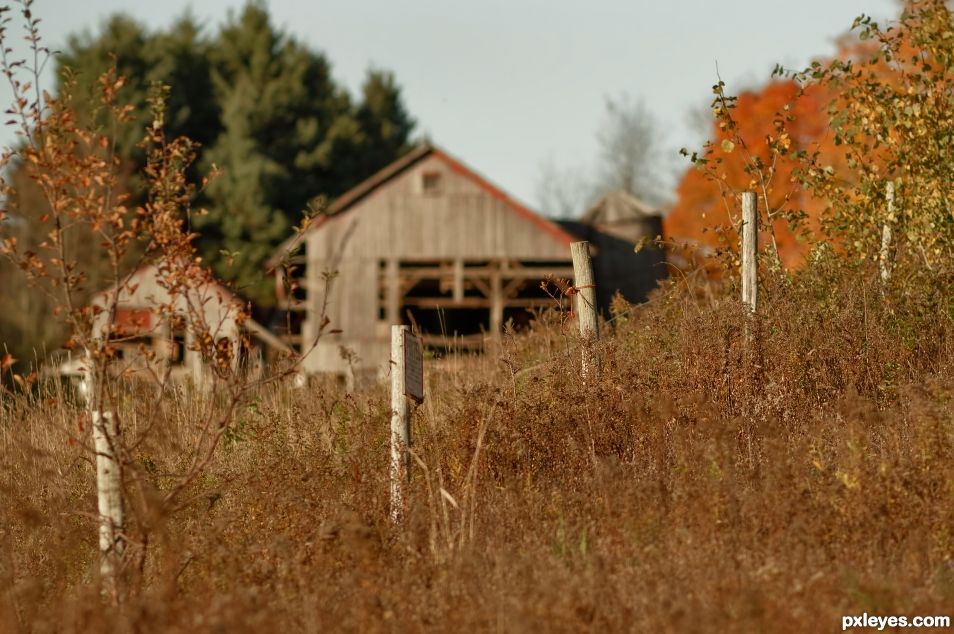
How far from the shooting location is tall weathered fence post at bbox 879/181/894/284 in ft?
35.4

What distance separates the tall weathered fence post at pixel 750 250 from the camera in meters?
9.88

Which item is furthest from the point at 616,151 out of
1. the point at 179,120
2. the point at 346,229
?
the point at 346,229

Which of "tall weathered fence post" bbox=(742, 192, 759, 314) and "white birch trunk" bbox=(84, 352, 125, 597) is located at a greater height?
"tall weathered fence post" bbox=(742, 192, 759, 314)

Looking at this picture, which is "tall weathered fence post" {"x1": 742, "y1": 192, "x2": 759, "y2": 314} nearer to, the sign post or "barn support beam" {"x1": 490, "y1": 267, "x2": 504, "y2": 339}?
the sign post

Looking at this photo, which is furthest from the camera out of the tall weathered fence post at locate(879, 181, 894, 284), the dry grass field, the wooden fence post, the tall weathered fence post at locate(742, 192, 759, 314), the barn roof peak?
the barn roof peak

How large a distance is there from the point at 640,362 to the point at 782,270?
198cm

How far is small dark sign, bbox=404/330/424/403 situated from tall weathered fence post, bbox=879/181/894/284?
15.7ft

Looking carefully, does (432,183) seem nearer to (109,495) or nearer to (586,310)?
(586,310)

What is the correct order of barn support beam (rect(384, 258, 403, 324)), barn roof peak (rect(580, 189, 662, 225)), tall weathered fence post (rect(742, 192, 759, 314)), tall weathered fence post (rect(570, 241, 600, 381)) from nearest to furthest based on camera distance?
tall weathered fence post (rect(570, 241, 600, 381))
tall weathered fence post (rect(742, 192, 759, 314))
barn support beam (rect(384, 258, 403, 324))
barn roof peak (rect(580, 189, 662, 225))

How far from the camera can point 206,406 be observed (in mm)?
10695

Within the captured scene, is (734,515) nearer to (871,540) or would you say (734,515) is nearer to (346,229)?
(871,540)

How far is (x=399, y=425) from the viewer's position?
25.8ft

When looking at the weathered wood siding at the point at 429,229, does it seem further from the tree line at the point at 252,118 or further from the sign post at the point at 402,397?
the sign post at the point at 402,397

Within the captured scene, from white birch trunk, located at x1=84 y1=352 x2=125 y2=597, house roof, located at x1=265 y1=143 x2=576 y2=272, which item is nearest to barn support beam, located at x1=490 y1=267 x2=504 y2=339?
house roof, located at x1=265 y1=143 x2=576 y2=272
